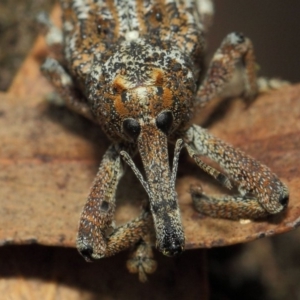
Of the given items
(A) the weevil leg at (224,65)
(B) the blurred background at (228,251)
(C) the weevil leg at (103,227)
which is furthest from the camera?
(A) the weevil leg at (224,65)

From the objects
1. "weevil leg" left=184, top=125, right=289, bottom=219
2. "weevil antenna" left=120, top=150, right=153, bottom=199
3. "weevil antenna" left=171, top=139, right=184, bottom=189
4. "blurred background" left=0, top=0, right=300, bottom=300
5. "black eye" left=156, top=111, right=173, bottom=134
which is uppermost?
"black eye" left=156, top=111, right=173, bottom=134

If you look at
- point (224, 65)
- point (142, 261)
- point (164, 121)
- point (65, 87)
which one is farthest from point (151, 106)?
point (65, 87)

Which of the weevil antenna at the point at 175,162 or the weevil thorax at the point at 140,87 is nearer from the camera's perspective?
the weevil antenna at the point at 175,162

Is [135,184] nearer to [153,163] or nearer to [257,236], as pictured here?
[153,163]

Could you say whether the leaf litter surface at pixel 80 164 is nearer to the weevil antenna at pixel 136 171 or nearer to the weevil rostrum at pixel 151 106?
the weevil rostrum at pixel 151 106

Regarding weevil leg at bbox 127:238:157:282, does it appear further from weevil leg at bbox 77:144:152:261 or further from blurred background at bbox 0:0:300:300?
blurred background at bbox 0:0:300:300

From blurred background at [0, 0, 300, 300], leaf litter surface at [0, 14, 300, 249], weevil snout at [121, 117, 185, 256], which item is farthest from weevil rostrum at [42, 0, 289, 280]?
blurred background at [0, 0, 300, 300]

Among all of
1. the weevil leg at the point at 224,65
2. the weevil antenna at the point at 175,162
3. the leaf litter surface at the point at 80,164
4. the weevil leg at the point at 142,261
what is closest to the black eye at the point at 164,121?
the weevil antenna at the point at 175,162
